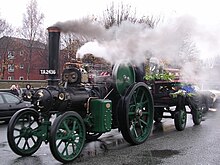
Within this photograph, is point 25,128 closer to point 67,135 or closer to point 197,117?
point 67,135

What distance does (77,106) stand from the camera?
7270 millimetres

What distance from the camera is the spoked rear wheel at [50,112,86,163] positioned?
6182mm

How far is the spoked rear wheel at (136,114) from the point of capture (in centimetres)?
789

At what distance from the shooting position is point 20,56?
51625mm

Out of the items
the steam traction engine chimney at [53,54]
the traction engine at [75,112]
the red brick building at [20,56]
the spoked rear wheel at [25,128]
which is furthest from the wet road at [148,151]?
the red brick building at [20,56]

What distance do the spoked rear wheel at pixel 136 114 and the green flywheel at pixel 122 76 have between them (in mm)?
256

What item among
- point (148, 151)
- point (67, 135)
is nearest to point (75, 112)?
point (67, 135)

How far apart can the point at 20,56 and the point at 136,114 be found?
45.5 metres

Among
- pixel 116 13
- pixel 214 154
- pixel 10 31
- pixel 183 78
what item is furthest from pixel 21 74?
pixel 214 154

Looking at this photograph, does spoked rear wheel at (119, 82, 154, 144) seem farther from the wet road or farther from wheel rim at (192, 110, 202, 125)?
wheel rim at (192, 110, 202, 125)

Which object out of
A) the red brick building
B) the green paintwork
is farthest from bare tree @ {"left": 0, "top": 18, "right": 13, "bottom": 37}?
the green paintwork

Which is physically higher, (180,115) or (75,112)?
(75,112)

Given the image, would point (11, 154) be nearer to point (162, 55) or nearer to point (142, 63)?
point (142, 63)

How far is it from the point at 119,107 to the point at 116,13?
21.9m
